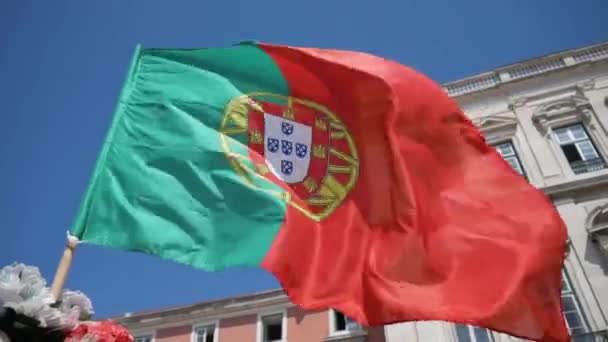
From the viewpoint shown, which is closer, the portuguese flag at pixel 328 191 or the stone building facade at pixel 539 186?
the portuguese flag at pixel 328 191

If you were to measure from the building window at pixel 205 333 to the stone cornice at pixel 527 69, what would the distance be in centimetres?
1473

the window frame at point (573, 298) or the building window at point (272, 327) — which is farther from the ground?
the building window at point (272, 327)

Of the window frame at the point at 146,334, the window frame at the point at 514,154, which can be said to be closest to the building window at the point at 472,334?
the window frame at the point at 514,154

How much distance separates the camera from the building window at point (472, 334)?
1208cm

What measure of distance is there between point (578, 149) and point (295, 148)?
12788mm

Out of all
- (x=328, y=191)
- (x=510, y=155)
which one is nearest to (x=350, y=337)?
(x=510, y=155)

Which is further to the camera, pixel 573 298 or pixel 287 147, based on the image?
pixel 573 298

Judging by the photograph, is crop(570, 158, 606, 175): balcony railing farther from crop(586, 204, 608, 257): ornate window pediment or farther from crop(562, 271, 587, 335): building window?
crop(562, 271, 587, 335): building window

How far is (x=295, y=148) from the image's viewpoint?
19.0 ft

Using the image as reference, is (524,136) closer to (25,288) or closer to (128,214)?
(128,214)

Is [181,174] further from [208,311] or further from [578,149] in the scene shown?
[208,311]

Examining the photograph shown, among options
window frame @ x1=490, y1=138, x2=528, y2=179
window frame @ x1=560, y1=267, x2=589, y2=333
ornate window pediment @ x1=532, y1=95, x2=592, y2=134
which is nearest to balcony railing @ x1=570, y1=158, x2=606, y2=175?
window frame @ x1=490, y1=138, x2=528, y2=179

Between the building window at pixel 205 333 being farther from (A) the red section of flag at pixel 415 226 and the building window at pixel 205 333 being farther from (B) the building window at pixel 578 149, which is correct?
(A) the red section of flag at pixel 415 226

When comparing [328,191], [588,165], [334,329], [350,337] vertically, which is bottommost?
[328,191]
